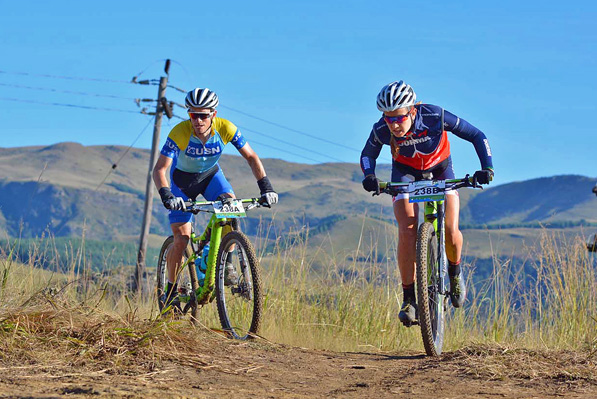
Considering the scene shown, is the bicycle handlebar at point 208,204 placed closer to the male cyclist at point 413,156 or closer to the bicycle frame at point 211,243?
the bicycle frame at point 211,243

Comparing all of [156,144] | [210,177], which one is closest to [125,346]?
[210,177]

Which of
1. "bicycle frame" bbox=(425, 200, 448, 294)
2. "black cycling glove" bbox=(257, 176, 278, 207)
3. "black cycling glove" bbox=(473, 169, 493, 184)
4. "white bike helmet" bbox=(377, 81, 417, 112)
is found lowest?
"bicycle frame" bbox=(425, 200, 448, 294)

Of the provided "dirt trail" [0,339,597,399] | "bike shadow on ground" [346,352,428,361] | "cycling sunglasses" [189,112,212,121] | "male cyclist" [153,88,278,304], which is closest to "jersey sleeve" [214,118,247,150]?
"male cyclist" [153,88,278,304]

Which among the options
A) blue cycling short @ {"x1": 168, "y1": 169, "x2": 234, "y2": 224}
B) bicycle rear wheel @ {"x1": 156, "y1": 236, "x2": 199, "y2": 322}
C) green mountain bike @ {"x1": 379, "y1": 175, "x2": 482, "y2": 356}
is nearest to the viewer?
green mountain bike @ {"x1": 379, "y1": 175, "x2": 482, "y2": 356}

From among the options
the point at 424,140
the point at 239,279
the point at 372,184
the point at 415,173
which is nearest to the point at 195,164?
the point at 239,279

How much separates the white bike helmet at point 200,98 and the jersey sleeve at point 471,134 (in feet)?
7.24

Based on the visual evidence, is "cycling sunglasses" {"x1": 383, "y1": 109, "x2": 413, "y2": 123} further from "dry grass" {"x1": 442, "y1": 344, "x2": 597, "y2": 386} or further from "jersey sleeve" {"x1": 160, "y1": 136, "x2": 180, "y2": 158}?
"jersey sleeve" {"x1": 160, "y1": 136, "x2": 180, "y2": 158}

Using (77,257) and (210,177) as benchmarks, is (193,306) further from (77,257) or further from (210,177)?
(77,257)

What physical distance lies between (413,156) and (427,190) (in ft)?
1.77

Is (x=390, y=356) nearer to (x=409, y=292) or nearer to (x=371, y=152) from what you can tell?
(x=409, y=292)

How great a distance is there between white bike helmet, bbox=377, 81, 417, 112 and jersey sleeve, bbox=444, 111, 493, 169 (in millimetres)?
477

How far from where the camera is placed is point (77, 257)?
10453 mm

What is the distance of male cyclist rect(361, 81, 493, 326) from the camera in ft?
22.5

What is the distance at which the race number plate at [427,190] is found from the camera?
6.77 metres
